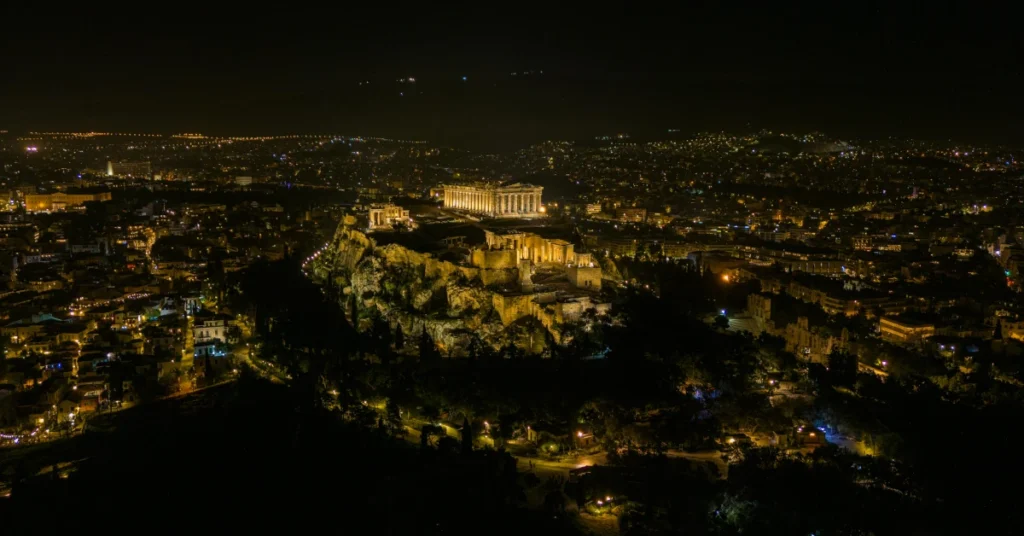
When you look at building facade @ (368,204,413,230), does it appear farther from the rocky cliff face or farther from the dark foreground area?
the dark foreground area

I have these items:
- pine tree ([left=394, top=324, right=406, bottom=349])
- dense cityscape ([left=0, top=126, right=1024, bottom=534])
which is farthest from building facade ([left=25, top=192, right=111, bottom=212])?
pine tree ([left=394, top=324, right=406, bottom=349])

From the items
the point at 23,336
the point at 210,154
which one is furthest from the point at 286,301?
the point at 210,154

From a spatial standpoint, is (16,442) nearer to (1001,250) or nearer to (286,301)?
(286,301)

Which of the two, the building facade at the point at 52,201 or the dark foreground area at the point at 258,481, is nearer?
the dark foreground area at the point at 258,481

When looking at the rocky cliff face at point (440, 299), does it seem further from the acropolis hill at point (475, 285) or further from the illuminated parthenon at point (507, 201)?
the illuminated parthenon at point (507, 201)

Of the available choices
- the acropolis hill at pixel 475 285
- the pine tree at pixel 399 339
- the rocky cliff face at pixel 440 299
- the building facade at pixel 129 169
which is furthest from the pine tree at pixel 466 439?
the building facade at pixel 129 169

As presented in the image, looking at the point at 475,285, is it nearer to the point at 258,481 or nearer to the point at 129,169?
the point at 258,481

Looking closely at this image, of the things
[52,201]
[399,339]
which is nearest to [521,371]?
[399,339]
